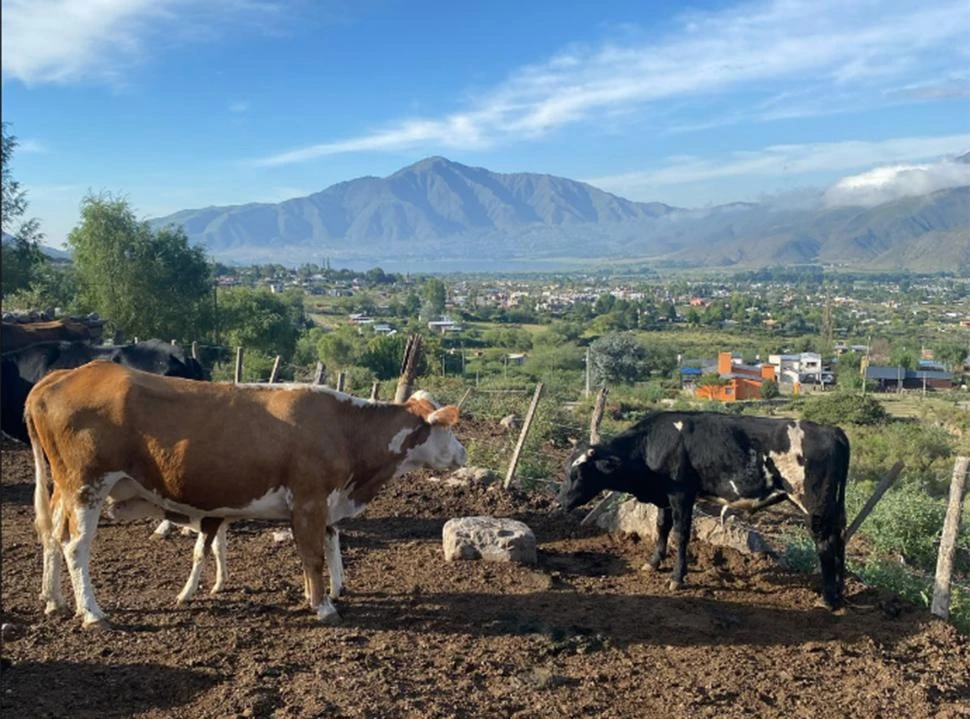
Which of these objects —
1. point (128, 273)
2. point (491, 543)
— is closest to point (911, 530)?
point (491, 543)

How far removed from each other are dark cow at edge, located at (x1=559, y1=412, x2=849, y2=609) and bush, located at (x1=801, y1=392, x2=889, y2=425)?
25466 mm

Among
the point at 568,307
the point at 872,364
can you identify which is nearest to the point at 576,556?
the point at 872,364

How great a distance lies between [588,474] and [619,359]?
4728 cm

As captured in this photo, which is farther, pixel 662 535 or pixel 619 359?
pixel 619 359

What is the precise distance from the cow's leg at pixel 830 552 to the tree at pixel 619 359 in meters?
41.7

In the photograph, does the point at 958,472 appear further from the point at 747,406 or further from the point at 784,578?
the point at 747,406

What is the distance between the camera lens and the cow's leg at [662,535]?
855 cm

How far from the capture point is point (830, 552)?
Answer: 7648 millimetres

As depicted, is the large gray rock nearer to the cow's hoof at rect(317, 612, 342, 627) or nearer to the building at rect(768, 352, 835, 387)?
the cow's hoof at rect(317, 612, 342, 627)

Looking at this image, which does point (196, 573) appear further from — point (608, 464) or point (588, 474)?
point (608, 464)

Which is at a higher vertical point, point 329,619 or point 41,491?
point 41,491

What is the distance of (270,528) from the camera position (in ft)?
31.0

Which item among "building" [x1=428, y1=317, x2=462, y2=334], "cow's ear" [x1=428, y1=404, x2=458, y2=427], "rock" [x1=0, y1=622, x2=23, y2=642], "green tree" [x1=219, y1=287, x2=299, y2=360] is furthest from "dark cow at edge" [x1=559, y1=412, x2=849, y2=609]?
"building" [x1=428, y1=317, x2=462, y2=334]

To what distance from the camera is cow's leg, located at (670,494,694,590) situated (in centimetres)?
801
